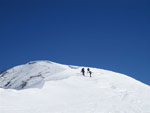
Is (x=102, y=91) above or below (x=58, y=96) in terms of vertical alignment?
above

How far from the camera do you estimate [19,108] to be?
14594 mm

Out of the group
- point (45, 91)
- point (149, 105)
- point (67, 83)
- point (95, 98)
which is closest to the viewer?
point (149, 105)

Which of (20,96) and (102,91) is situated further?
(102,91)

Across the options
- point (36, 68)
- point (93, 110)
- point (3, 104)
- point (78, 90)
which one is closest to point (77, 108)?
point (93, 110)

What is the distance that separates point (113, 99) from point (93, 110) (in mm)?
4351

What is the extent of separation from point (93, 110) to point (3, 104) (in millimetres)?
6687

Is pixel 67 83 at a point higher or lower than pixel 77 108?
higher

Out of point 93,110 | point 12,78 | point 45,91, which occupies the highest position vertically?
point 12,78

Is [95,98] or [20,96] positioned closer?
[20,96]

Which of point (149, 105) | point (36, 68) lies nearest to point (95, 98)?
point (149, 105)

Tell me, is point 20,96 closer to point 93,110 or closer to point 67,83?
point 93,110

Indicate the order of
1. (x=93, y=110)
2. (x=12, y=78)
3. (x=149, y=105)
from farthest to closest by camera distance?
1. (x=12, y=78)
2. (x=149, y=105)
3. (x=93, y=110)

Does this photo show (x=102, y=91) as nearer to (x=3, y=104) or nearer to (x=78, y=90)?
(x=78, y=90)

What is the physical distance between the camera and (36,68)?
44.5 metres
